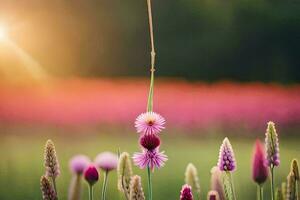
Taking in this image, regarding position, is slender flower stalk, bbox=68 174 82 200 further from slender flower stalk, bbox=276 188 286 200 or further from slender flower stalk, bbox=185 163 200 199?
slender flower stalk, bbox=276 188 286 200

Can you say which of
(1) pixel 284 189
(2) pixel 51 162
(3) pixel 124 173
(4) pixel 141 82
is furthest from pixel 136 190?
(1) pixel 284 189

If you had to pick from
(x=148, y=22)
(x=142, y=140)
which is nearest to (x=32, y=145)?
(x=142, y=140)

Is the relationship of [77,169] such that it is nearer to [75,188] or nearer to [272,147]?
[75,188]

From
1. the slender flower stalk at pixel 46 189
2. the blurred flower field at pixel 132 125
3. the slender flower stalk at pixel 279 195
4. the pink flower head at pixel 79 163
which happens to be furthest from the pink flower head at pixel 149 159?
the slender flower stalk at pixel 279 195

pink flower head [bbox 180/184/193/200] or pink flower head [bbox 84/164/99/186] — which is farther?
pink flower head [bbox 84/164/99/186]

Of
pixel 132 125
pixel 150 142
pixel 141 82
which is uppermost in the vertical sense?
pixel 141 82

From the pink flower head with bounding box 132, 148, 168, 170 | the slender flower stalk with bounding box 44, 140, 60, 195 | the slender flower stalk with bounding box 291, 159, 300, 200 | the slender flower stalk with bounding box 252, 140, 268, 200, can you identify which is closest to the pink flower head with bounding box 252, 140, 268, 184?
the slender flower stalk with bounding box 252, 140, 268, 200
